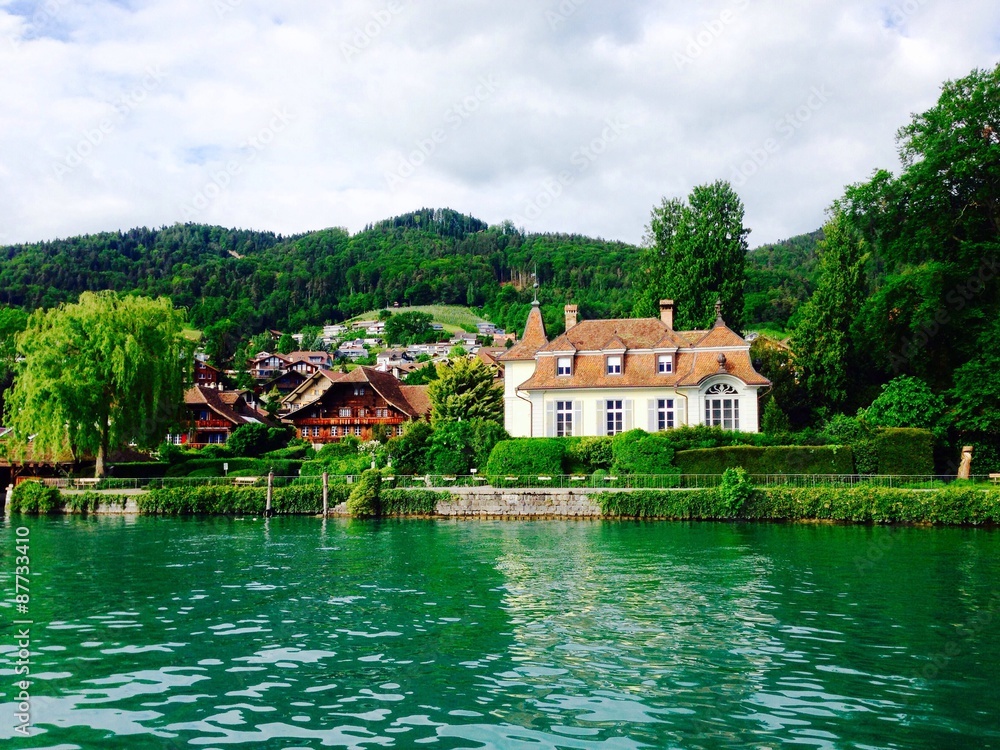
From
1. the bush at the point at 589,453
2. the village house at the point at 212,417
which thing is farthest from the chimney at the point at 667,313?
the village house at the point at 212,417

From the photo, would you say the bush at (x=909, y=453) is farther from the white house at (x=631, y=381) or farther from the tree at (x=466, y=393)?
the tree at (x=466, y=393)

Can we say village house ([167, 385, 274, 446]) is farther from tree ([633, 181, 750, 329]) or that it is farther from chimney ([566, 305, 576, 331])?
tree ([633, 181, 750, 329])

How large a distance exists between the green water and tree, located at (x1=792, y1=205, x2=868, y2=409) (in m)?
24.6

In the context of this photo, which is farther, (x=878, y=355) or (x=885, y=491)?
(x=878, y=355)

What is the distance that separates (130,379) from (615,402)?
26056mm

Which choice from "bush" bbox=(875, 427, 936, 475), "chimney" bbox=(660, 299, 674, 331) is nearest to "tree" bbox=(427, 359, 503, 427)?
"chimney" bbox=(660, 299, 674, 331)

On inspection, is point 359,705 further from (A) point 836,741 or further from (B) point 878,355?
(B) point 878,355

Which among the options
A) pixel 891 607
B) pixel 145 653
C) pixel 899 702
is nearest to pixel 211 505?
pixel 145 653

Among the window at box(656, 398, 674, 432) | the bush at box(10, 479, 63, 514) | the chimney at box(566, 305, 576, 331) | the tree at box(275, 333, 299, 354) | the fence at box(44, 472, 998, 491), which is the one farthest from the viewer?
the tree at box(275, 333, 299, 354)

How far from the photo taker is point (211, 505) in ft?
145

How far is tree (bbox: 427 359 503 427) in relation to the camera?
58125 millimetres

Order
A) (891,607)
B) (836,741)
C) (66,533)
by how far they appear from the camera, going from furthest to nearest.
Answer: (66,533), (891,607), (836,741)

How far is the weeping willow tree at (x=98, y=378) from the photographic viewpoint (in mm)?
46469

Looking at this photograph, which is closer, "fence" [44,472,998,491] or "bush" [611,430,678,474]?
"fence" [44,472,998,491]
